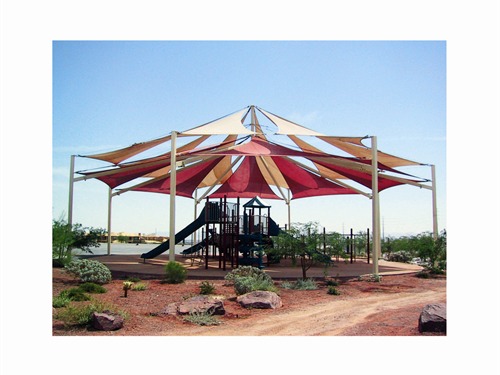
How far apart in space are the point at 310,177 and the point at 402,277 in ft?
28.1

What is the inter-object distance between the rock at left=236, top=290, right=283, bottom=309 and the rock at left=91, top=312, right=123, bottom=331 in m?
2.77

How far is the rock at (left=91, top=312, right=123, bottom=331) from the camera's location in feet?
25.2

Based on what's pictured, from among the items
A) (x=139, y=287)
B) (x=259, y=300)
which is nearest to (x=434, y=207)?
(x=259, y=300)

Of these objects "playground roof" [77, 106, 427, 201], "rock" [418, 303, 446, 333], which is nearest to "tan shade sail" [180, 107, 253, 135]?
"playground roof" [77, 106, 427, 201]

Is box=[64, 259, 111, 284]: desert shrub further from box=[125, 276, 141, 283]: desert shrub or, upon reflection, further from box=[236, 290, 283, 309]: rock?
box=[236, 290, 283, 309]: rock

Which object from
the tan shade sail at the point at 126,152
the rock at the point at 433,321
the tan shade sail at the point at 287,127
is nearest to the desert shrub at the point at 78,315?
the rock at the point at 433,321

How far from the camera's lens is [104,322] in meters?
7.69

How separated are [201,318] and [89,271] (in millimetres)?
4858

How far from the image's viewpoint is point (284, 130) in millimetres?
14398

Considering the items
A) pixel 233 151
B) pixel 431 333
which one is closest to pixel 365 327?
pixel 431 333

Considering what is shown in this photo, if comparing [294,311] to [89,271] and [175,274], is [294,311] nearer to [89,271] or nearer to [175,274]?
[175,274]
